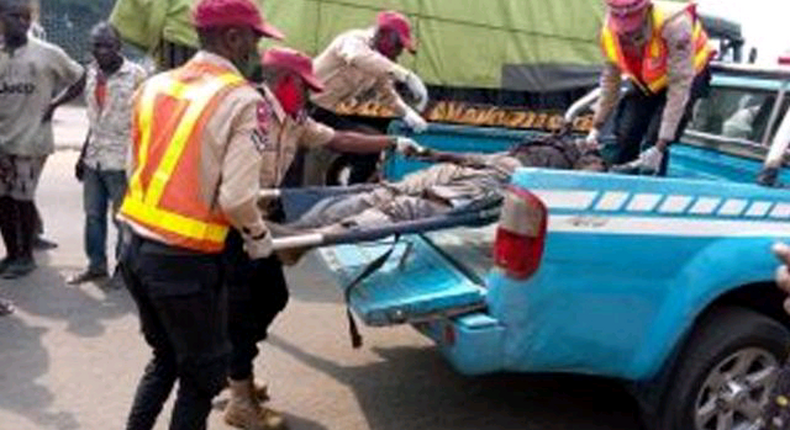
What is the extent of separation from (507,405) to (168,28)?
16.7ft

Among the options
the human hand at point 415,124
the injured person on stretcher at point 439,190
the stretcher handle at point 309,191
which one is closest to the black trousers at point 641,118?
the injured person on stretcher at point 439,190

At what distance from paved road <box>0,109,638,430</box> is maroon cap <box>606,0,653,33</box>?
173 cm

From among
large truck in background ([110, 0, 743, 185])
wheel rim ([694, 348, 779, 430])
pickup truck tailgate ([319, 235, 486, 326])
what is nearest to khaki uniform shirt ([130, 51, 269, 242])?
pickup truck tailgate ([319, 235, 486, 326])

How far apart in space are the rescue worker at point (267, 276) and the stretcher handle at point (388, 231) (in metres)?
0.33

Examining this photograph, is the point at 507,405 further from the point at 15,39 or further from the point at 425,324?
the point at 15,39

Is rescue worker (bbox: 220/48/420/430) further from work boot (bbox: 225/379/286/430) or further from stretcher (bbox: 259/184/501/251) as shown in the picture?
stretcher (bbox: 259/184/501/251)

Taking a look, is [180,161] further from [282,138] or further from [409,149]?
[409,149]

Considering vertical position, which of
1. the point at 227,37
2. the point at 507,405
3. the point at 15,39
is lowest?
the point at 507,405

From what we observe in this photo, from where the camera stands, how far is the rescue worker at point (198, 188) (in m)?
3.22

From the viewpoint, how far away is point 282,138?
4195mm

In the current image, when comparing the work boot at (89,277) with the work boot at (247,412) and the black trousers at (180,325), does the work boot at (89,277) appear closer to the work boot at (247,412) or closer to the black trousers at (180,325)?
the work boot at (247,412)

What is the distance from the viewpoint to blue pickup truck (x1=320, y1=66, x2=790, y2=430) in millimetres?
3531

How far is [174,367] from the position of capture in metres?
3.64

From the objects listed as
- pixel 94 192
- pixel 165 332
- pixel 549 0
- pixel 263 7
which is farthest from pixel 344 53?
pixel 549 0
